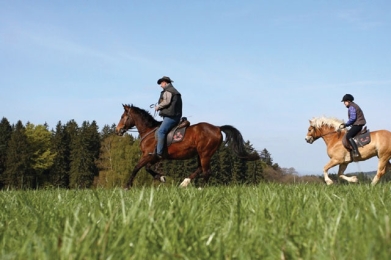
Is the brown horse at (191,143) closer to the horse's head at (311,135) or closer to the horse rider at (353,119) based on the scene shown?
the horse's head at (311,135)

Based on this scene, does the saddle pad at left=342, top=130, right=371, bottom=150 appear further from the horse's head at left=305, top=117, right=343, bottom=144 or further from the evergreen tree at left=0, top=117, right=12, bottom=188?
the evergreen tree at left=0, top=117, right=12, bottom=188

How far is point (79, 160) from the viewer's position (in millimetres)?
83062

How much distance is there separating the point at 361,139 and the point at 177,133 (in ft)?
19.9

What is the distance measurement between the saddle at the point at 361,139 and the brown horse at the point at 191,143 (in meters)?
3.25

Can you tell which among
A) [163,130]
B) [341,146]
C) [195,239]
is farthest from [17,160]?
[195,239]

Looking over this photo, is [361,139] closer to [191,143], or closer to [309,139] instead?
[309,139]

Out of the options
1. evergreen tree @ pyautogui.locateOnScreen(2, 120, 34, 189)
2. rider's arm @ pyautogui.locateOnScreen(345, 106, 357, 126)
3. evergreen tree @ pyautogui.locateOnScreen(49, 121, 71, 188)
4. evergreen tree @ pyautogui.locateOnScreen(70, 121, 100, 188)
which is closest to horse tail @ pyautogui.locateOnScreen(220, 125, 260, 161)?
rider's arm @ pyautogui.locateOnScreen(345, 106, 357, 126)

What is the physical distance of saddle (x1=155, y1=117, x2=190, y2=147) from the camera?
14.0 metres

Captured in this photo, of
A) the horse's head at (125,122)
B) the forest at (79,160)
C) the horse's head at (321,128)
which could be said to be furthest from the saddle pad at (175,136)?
the forest at (79,160)

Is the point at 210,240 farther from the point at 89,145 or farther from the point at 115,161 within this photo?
the point at 89,145

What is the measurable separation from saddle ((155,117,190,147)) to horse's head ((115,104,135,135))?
162 cm

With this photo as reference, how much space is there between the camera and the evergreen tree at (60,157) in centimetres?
8494

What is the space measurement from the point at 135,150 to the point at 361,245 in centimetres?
7111

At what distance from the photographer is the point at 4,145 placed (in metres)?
76.5
